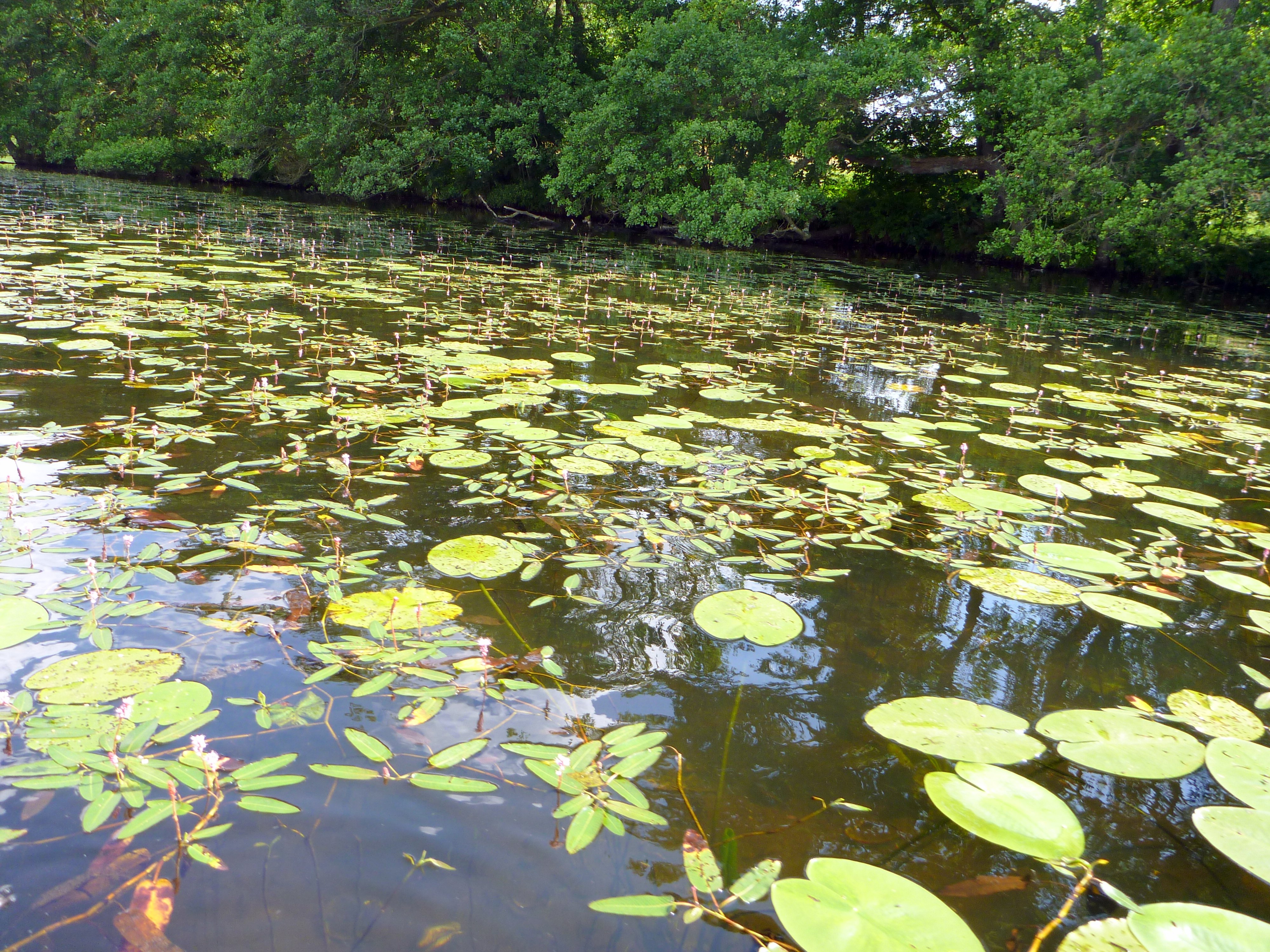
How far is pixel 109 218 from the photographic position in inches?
432

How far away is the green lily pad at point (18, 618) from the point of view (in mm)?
1545

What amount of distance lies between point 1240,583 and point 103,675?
3.16m

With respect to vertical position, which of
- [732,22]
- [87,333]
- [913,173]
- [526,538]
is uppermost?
[732,22]

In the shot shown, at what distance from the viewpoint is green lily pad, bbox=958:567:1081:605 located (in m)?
2.22

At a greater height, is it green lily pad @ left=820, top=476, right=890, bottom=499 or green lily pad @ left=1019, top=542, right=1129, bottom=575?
green lily pad @ left=820, top=476, right=890, bottom=499

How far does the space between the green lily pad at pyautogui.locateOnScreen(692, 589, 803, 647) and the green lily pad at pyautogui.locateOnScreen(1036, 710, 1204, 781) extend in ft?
1.99

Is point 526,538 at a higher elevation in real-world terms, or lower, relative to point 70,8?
lower

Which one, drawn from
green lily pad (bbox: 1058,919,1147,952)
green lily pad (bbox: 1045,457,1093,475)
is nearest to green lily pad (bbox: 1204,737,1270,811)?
green lily pad (bbox: 1058,919,1147,952)

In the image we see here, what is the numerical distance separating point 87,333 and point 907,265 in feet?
59.4

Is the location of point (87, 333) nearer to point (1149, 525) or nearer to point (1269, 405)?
point (1149, 525)

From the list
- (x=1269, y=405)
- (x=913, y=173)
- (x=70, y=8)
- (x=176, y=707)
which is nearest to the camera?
(x=176, y=707)

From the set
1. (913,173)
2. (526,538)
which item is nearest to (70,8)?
(913,173)

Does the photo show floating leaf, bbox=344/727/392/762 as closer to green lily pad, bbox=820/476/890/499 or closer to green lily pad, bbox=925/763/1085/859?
green lily pad, bbox=925/763/1085/859

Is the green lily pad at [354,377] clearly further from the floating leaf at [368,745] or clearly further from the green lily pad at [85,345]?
the floating leaf at [368,745]
